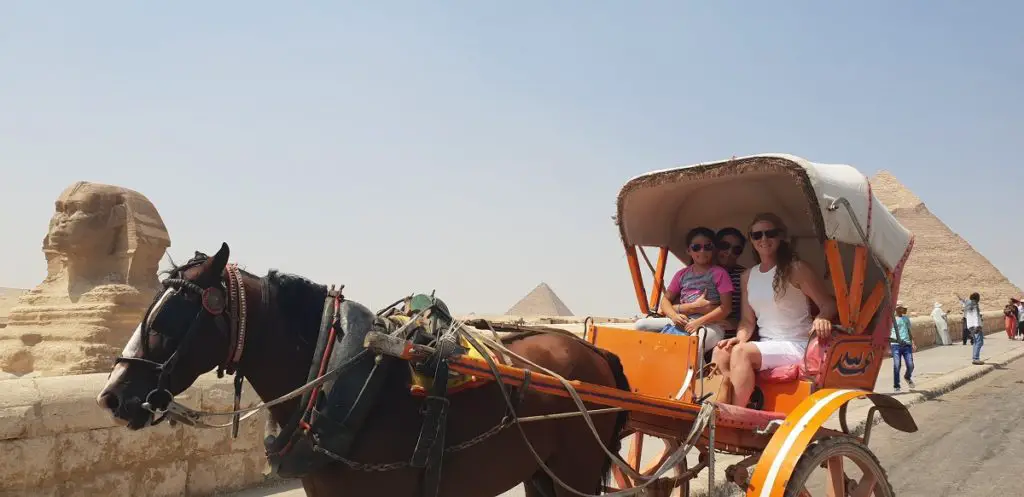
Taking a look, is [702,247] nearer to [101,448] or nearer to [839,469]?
[839,469]

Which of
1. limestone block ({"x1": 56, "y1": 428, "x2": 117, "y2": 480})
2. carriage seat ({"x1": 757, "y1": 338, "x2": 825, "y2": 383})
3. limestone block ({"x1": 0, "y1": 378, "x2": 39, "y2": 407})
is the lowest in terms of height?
limestone block ({"x1": 56, "y1": 428, "x2": 117, "y2": 480})

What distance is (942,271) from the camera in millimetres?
115375

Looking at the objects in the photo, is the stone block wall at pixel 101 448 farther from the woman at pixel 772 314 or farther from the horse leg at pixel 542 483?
the woman at pixel 772 314

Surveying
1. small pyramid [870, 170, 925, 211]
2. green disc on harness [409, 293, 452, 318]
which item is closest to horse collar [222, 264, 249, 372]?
green disc on harness [409, 293, 452, 318]

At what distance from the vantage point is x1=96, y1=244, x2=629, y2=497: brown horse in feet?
8.19

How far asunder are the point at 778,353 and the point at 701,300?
65 cm

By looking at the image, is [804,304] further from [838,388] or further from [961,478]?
[961,478]

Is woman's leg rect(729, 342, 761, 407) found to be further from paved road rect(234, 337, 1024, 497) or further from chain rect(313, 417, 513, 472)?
paved road rect(234, 337, 1024, 497)

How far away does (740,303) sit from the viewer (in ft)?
16.2

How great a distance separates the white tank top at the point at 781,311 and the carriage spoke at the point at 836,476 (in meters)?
0.79

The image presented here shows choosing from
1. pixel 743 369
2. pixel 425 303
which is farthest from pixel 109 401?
pixel 743 369

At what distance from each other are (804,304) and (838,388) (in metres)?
0.59

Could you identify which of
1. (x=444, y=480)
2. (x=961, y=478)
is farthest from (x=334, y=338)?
(x=961, y=478)

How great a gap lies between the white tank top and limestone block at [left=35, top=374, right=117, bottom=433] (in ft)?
13.4
